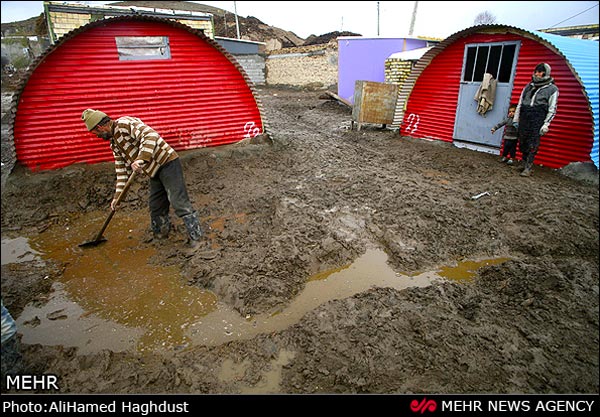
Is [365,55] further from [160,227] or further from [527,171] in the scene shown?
[160,227]

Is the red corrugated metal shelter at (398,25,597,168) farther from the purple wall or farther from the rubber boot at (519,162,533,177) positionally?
the purple wall

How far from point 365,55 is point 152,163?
13.7 m

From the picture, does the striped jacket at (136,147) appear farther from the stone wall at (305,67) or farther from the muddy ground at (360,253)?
the stone wall at (305,67)

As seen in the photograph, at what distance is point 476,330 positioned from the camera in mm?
2908

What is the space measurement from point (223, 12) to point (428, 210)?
37.5 metres

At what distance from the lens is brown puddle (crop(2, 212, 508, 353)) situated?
3127 mm

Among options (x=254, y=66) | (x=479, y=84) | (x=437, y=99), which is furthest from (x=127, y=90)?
(x=254, y=66)

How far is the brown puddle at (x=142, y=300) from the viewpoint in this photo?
10.3 ft

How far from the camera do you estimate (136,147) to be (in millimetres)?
4121

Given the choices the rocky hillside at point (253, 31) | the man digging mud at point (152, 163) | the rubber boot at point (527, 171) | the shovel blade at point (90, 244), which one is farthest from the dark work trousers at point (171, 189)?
the rocky hillside at point (253, 31)

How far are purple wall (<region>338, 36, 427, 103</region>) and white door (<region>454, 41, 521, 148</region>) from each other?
678 centimetres

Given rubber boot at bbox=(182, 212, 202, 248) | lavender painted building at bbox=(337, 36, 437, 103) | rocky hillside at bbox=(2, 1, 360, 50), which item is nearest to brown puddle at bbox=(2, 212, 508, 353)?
rubber boot at bbox=(182, 212, 202, 248)

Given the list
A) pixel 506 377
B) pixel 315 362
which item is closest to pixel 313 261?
pixel 315 362
